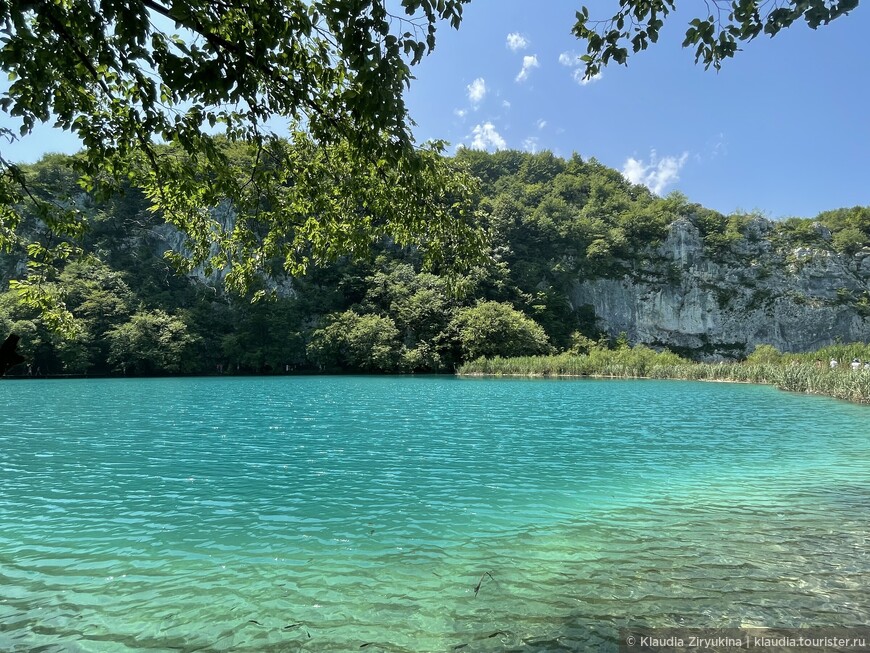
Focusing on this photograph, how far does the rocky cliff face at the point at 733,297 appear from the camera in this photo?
74750 mm

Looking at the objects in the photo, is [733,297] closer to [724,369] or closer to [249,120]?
[724,369]

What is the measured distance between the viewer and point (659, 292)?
260ft

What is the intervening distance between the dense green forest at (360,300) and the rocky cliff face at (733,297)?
2.51 meters

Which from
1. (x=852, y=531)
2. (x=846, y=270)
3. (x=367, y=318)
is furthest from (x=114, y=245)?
(x=846, y=270)

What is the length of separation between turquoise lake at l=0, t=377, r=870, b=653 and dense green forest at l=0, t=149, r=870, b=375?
3949 centimetres

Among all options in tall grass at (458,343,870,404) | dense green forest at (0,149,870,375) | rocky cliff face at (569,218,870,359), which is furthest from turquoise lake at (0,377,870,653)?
rocky cliff face at (569,218,870,359)

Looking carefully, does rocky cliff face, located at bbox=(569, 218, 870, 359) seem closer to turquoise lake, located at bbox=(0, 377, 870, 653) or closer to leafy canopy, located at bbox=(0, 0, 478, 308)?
turquoise lake, located at bbox=(0, 377, 870, 653)

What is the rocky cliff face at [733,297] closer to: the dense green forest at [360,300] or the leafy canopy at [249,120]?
the dense green forest at [360,300]

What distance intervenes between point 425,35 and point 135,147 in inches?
128

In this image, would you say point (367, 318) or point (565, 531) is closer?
point (565, 531)

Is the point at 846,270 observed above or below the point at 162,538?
above

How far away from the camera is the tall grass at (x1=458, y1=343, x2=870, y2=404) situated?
94.2 ft

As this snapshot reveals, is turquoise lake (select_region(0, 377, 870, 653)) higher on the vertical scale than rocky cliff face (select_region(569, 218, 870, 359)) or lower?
lower

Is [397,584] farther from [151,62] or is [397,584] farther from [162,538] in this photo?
[151,62]
